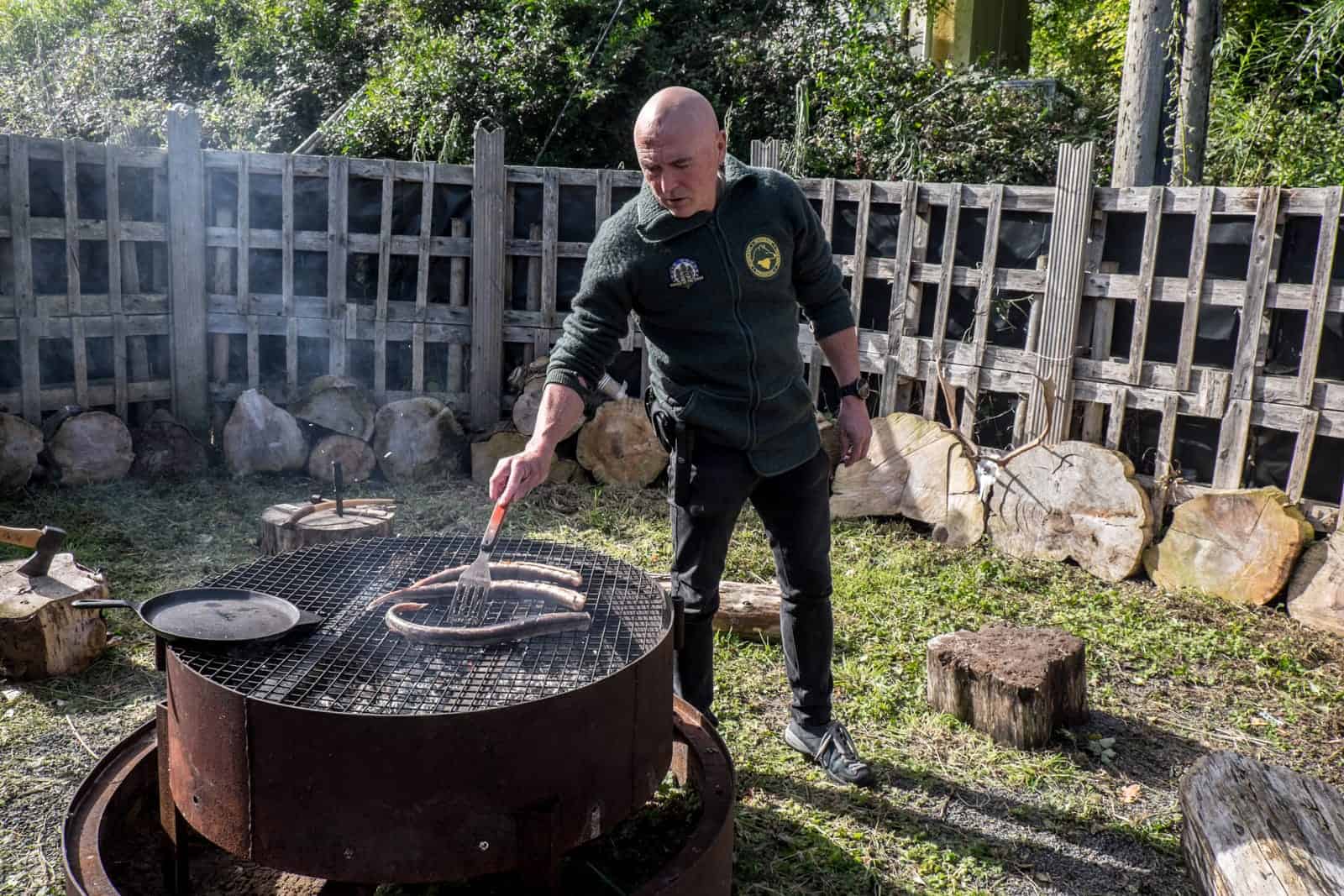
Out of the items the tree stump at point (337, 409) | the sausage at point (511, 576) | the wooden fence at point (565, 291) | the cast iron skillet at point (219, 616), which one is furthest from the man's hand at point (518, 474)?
the tree stump at point (337, 409)

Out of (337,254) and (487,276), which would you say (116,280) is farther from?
(487,276)

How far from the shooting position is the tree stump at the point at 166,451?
6906 millimetres

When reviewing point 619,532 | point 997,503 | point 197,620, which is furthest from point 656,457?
point 197,620

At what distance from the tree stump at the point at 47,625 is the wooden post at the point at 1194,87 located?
6.99 metres

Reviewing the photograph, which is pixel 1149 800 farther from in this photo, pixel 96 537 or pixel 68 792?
pixel 96 537

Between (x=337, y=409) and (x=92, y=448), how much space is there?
1.44 meters

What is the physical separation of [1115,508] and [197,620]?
450 cm

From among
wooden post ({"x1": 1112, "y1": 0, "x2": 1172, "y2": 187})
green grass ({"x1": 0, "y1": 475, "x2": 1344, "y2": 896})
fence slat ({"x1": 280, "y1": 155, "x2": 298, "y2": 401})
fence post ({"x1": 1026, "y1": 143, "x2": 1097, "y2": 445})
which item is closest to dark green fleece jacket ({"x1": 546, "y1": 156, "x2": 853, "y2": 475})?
green grass ({"x1": 0, "y1": 475, "x2": 1344, "y2": 896})

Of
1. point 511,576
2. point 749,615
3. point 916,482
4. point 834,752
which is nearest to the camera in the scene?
point 511,576

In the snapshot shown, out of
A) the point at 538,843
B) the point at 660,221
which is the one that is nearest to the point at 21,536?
the point at 660,221

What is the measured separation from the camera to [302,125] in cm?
1388

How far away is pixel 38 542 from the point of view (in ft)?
14.3

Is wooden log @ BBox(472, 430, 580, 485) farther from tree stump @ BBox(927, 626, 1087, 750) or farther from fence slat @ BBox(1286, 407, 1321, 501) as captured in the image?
fence slat @ BBox(1286, 407, 1321, 501)

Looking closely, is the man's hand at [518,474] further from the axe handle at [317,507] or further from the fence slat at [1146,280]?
the fence slat at [1146,280]
